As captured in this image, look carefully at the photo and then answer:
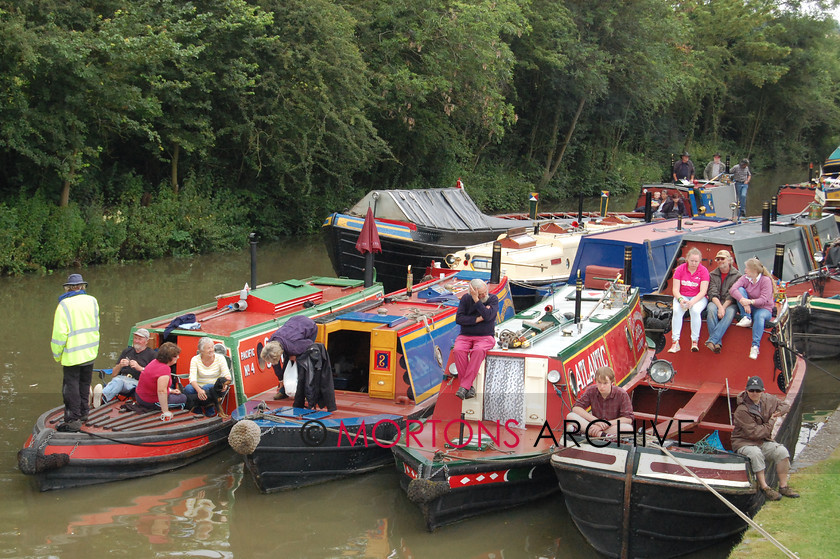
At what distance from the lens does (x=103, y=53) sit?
62.8 feet

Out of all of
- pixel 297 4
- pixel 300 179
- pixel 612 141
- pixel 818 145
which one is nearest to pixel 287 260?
pixel 300 179

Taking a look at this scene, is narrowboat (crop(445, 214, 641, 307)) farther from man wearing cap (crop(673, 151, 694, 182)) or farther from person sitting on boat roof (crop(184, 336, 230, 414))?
person sitting on boat roof (crop(184, 336, 230, 414))

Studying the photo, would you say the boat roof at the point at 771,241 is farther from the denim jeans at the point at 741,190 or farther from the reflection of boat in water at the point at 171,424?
the reflection of boat in water at the point at 171,424

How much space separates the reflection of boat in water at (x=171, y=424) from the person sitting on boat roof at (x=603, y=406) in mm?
4256

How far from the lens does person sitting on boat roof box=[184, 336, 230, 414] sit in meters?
10.6

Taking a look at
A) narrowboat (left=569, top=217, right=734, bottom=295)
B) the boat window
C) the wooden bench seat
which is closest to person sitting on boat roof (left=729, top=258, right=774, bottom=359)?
the wooden bench seat

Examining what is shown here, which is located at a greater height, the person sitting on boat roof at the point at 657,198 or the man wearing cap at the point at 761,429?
the person sitting on boat roof at the point at 657,198

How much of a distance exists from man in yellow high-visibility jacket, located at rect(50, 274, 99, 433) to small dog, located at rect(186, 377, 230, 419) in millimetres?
1264

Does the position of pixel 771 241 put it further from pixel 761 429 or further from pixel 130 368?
pixel 130 368

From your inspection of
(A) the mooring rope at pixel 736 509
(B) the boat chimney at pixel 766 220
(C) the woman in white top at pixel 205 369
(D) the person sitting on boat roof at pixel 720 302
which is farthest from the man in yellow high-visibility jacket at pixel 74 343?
(B) the boat chimney at pixel 766 220

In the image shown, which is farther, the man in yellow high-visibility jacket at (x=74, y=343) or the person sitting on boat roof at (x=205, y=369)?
the person sitting on boat roof at (x=205, y=369)

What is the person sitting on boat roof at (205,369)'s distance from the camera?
416 inches

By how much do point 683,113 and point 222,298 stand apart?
41.6 metres

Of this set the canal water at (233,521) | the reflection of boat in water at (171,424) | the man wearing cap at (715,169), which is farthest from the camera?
the man wearing cap at (715,169)
